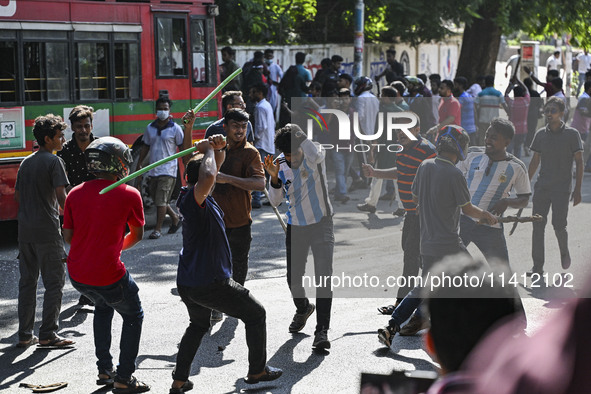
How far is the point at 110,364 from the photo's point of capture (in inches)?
241

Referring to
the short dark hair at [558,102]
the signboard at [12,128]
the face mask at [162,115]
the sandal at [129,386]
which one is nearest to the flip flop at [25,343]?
the sandal at [129,386]

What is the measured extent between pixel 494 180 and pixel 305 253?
5.90 feet

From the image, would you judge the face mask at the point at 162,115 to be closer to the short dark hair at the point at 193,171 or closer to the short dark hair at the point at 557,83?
the short dark hair at the point at 193,171

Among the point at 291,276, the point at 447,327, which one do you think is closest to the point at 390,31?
the point at 291,276

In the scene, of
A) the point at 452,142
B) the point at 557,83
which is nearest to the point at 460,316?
the point at 452,142

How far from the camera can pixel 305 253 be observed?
7340mm

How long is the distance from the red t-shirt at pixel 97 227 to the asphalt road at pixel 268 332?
85 centimetres

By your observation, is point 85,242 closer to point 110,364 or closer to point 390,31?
point 110,364

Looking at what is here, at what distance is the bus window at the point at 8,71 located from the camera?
428 inches

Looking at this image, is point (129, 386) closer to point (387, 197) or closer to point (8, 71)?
point (8, 71)

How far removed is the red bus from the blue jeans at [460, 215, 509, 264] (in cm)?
551

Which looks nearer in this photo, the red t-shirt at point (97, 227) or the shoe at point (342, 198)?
the red t-shirt at point (97, 227)

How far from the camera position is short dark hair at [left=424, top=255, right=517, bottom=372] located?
187 centimetres

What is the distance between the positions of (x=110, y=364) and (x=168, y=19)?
763 cm
